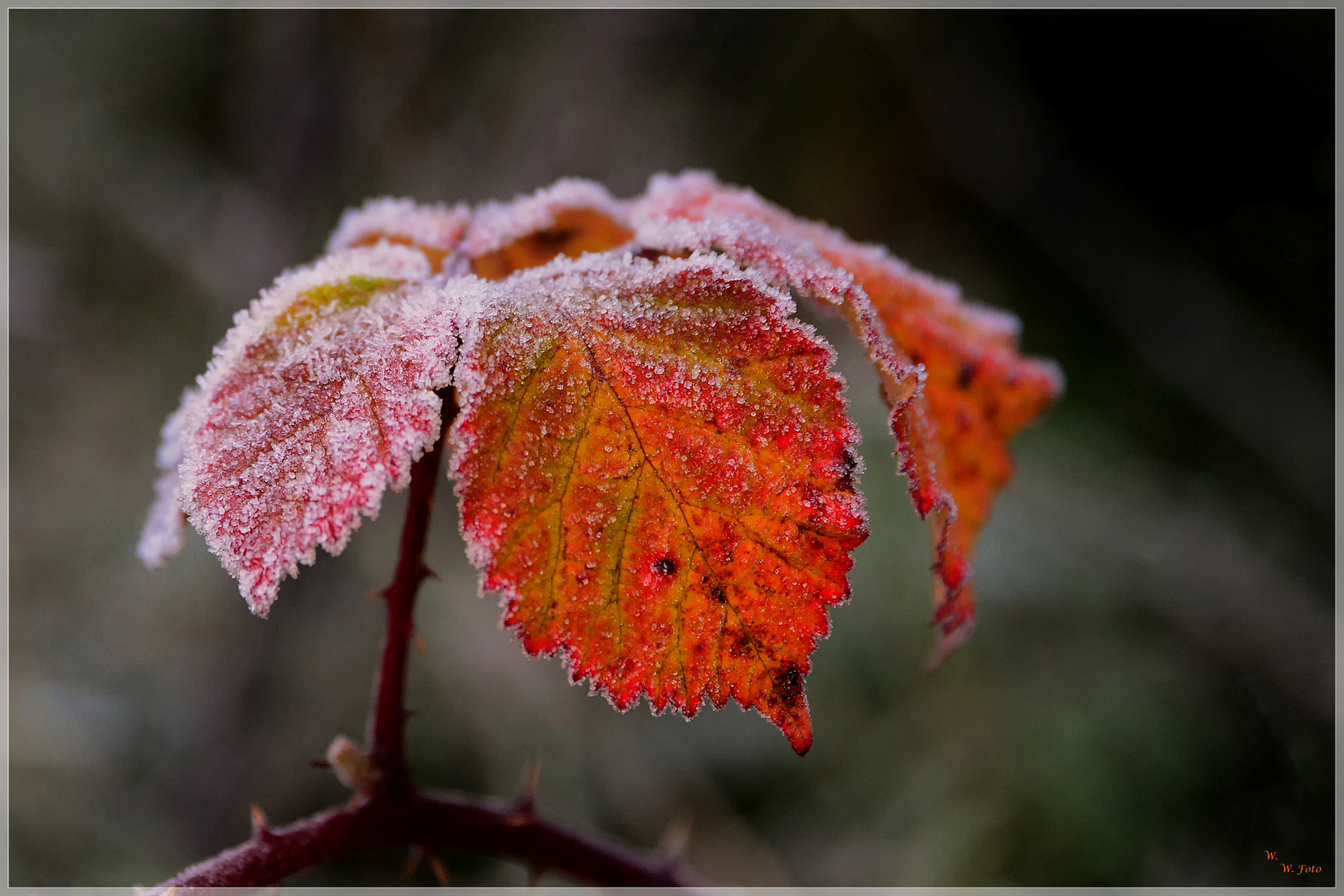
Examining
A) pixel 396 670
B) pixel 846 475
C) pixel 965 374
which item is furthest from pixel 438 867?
pixel 965 374

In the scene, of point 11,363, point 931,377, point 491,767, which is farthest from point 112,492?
point 931,377

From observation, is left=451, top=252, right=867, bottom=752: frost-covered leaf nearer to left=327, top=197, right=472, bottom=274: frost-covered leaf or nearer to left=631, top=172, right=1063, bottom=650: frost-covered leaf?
left=631, top=172, right=1063, bottom=650: frost-covered leaf

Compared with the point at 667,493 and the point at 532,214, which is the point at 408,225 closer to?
the point at 532,214

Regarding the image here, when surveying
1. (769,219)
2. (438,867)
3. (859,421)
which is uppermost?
(859,421)

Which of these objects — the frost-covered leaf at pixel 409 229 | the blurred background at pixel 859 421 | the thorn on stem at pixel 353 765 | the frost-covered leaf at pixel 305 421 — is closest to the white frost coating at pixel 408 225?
the frost-covered leaf at pixel 409 229

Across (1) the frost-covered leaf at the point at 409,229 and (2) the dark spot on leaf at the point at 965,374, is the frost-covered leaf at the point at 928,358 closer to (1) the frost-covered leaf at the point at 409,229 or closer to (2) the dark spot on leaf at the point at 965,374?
(2) the dark spot on leaf at the point at 965,374

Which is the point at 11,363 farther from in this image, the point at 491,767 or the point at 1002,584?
the point at 1002,584
